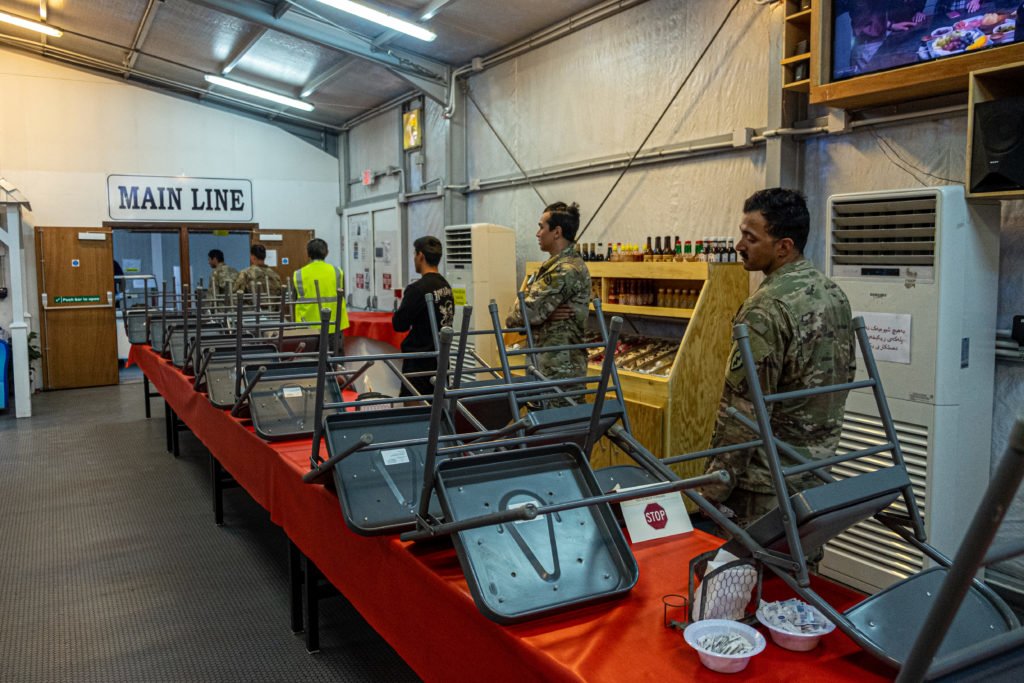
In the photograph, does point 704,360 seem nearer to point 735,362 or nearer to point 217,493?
point 735,362

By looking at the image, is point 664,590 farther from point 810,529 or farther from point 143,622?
point 143,622

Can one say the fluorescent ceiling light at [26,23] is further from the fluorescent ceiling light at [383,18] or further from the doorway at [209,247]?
the fluorescent ceiling light at [383,18]

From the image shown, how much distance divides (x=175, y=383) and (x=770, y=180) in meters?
4.07

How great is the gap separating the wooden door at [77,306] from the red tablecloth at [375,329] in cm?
359

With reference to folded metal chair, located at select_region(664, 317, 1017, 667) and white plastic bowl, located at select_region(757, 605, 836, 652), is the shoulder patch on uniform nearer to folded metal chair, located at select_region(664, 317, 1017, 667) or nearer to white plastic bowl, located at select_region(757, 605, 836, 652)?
folded metal chair, located at select_region(664, 317, 1017, 667)

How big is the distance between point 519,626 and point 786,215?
1.29 metres

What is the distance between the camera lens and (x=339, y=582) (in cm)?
242

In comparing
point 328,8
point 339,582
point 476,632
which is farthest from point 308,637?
point 328,8

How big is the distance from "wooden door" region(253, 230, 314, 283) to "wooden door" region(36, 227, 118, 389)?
1.99 metres

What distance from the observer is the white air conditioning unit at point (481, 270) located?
21.5 ft

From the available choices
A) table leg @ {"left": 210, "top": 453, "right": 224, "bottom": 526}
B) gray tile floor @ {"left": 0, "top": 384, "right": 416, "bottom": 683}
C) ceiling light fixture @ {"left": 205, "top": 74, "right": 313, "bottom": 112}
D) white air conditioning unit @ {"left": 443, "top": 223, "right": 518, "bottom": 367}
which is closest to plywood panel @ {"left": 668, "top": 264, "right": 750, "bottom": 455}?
gray tile floor @ {"left": 0, "top": 384, "right": 416, "bottom": 683}

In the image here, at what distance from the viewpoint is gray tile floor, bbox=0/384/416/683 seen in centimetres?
296

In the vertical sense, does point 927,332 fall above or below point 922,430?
above

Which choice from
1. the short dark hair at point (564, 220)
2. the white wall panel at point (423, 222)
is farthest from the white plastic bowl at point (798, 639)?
the white wall panel at point (423, 222)
